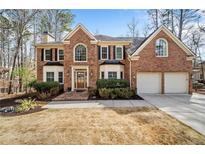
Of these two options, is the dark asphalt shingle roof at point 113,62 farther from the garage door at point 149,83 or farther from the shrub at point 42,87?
the shrub at point 42,87

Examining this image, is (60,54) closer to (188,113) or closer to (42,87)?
(42,87)

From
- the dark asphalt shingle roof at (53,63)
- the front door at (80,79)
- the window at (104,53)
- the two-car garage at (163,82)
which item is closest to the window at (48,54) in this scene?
the dark asphalt shingle roof at (53,63)

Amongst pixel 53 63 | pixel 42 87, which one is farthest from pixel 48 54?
pixel 42 87

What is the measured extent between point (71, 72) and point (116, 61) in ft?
10.4

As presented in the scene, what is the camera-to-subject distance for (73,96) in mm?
10727

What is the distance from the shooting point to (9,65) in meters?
13.2

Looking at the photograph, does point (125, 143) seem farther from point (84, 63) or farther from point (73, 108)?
point (84, 63)

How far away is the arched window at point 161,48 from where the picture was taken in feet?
40.3

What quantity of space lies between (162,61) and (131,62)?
1.73m

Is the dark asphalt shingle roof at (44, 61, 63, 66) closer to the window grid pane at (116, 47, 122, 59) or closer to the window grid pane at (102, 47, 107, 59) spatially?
the window grid pane at (102, 47, 107, 59)

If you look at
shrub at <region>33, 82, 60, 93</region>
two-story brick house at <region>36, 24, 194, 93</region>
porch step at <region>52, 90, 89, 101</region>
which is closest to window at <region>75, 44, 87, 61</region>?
two-story brick house at <region>36, 24, 194, 93</region>
